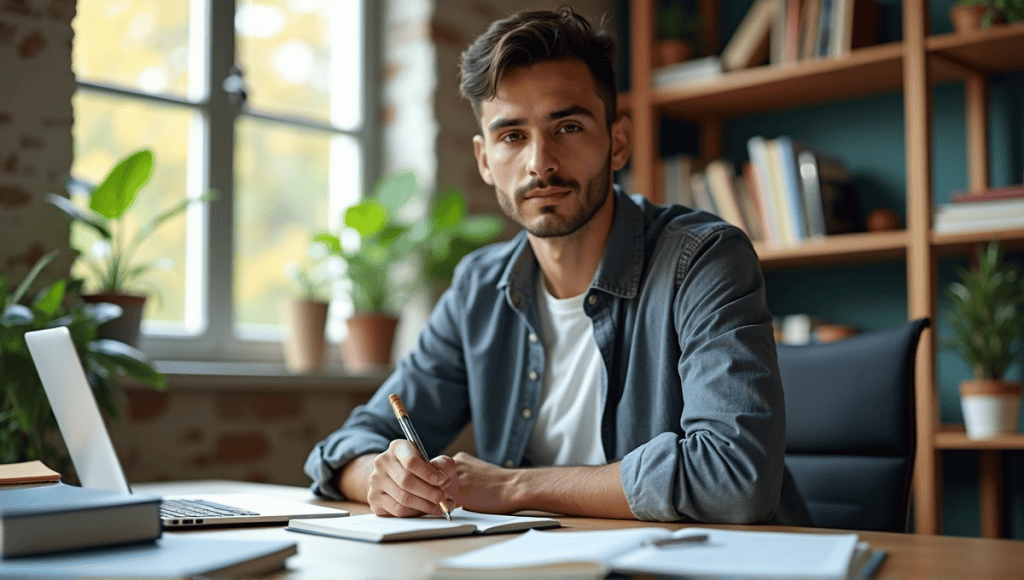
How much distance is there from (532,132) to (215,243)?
4.69 ft

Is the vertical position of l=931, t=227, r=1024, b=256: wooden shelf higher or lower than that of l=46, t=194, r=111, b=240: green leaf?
lower

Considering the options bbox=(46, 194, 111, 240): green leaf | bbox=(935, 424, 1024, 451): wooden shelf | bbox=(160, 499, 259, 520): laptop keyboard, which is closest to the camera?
bbox=(160, 499, 259, 520): laptop keyboard

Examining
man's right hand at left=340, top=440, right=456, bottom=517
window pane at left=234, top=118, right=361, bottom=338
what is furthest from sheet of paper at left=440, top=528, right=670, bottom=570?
window pane at left=234, top=118, right=361, bottom=338

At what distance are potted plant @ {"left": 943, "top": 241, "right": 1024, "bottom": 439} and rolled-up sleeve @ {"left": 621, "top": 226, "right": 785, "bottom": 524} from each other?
4.30ft

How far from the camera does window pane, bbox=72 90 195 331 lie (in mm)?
2516

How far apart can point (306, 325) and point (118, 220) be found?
630mm

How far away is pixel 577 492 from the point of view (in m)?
1.23

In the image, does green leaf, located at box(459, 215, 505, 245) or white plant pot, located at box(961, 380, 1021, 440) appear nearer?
white plant pot, located at box(961, 380, 1021, 440)

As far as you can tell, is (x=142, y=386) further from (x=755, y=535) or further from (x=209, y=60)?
(x=755, y=535)

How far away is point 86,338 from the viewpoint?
1793mm

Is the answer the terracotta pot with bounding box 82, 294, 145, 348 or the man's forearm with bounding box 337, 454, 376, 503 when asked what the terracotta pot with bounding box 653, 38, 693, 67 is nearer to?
the terracotta pot with bounding box 82, 294, 145, 348

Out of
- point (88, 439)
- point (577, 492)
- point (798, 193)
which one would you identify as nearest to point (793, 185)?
point (798, 193)

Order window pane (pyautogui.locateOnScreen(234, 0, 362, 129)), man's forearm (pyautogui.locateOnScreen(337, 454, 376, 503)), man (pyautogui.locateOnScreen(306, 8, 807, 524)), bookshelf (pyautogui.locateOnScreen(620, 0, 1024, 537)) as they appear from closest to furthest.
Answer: man (pyautogui.locateOnScreen(306, 8, 807, 524)), man's forearm (pyautogui.locateOnScreen(337, 454, 376, 503)), bookshelf (pyautogui.locateOnScreen(620, 0, 1024, 537)), window pane (pyautogui.locateOnScreen(234, 0, 362, 129))

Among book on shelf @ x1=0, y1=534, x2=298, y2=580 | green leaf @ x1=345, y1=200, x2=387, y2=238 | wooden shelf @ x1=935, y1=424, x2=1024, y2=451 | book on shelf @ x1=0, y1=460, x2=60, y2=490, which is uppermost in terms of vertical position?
green leaf @ x1=345, y1=200, x2=387, y2=238
